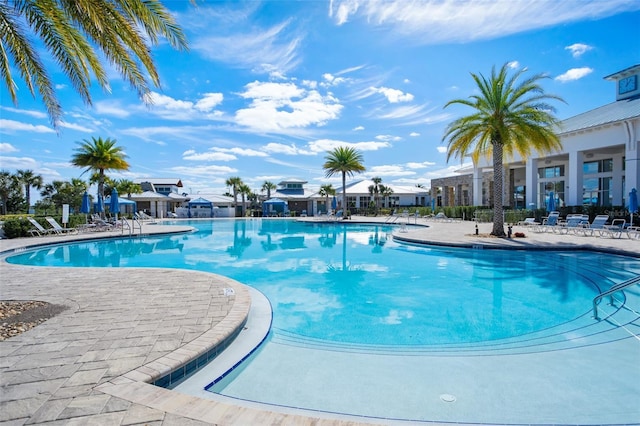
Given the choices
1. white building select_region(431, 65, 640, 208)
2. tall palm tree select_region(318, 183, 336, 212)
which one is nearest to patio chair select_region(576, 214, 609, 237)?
white building select_region(431, 65, 640, 208)

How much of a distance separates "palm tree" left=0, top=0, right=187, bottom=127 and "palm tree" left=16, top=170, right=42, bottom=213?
45.2 meters

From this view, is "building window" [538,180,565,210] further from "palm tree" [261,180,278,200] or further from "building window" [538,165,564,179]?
"palm tree" [261,180,278,200]

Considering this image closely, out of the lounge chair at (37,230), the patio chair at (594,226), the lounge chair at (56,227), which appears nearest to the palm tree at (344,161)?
the patio chair at (594,226)

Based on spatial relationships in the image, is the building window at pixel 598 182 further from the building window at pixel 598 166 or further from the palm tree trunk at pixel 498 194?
the palm tree trunk at pixel 498 194

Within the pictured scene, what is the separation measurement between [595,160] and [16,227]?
34202 millimetres

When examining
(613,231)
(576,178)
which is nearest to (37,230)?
(613,231)

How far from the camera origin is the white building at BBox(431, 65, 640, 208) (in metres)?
18.3

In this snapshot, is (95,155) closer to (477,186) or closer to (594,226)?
(594,226)

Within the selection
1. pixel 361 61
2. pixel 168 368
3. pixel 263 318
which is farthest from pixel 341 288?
pixel 361 61

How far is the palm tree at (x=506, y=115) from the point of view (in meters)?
15.9

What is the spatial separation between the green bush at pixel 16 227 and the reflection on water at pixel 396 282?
3317mm

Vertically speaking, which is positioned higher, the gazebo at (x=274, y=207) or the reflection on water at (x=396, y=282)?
the gazebo at (x=274, y=207)

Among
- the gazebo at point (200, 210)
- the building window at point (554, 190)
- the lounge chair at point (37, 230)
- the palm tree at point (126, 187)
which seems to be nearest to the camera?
the lounge chair at point (37, 230)

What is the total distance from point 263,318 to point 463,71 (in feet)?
51.7
